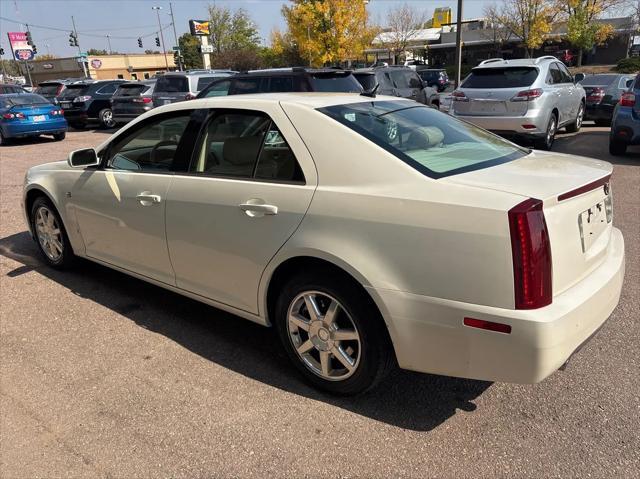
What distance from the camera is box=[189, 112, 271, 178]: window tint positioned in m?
3.14

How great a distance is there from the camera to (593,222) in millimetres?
2611

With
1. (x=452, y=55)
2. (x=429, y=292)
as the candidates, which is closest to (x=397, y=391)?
(x=429, y=292)

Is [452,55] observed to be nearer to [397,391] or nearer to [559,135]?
[559,135]

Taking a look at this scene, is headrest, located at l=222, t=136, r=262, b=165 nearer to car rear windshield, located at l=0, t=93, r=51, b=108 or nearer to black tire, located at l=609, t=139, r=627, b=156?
black tire, located at l=609, t=139, r=627, b=156

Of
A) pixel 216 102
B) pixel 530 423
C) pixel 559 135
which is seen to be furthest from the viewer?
pixel 559 135

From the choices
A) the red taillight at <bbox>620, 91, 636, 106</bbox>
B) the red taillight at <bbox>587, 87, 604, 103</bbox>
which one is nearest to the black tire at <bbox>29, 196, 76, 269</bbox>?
the red taillight at <bbox>620, 91, 636, 106</bbox>

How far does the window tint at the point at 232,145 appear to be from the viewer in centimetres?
314

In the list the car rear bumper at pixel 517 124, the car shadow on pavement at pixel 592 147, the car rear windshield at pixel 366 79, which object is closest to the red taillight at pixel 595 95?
the car shadow on pavement at pixel 592 147

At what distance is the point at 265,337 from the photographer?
371 centimetres

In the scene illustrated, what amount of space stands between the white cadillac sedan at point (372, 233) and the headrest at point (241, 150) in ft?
0.04

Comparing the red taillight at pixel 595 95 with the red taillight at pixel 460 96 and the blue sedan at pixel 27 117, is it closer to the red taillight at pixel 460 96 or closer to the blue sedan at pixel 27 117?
the red taillight at pixel 460 96

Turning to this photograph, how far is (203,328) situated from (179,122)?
1.47 metres

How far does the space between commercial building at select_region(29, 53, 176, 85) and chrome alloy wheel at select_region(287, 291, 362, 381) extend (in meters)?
78.2

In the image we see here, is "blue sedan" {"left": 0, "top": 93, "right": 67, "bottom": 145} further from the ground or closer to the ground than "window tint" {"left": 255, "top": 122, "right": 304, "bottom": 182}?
closer to the ground
